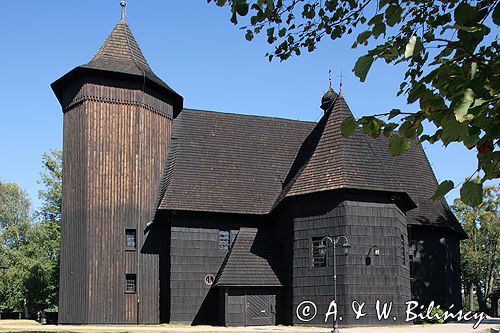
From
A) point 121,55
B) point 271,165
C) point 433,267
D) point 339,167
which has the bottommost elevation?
point 433,267

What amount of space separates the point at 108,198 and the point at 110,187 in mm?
522

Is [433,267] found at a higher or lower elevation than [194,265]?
lower

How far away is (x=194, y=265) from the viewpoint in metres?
29.5

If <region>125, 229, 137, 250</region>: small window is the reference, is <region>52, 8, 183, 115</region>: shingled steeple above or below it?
above

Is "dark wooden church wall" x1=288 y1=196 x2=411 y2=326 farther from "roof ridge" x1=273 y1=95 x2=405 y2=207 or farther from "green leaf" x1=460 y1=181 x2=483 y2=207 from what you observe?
"green leaf" x1=460 y1=181 x2=483 y2=207

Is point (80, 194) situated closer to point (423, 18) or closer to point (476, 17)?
point (423, 18)

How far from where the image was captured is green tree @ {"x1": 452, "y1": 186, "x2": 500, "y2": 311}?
2391 inches

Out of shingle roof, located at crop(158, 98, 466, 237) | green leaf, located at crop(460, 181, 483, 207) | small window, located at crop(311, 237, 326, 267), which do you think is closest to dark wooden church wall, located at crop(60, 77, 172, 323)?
shingle roof, located at crop(158, 98, 466, 237)

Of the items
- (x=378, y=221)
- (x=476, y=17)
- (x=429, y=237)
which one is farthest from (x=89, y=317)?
(x=476, y=17)

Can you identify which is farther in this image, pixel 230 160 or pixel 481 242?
pixel 481 242

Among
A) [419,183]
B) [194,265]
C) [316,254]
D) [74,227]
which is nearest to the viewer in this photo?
[316,254]

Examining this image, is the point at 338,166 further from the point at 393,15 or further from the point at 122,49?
the point at 393,15

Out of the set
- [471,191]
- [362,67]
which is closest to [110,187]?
[362,67]

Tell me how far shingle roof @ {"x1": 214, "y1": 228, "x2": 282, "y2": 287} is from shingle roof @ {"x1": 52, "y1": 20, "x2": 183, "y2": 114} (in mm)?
8076
